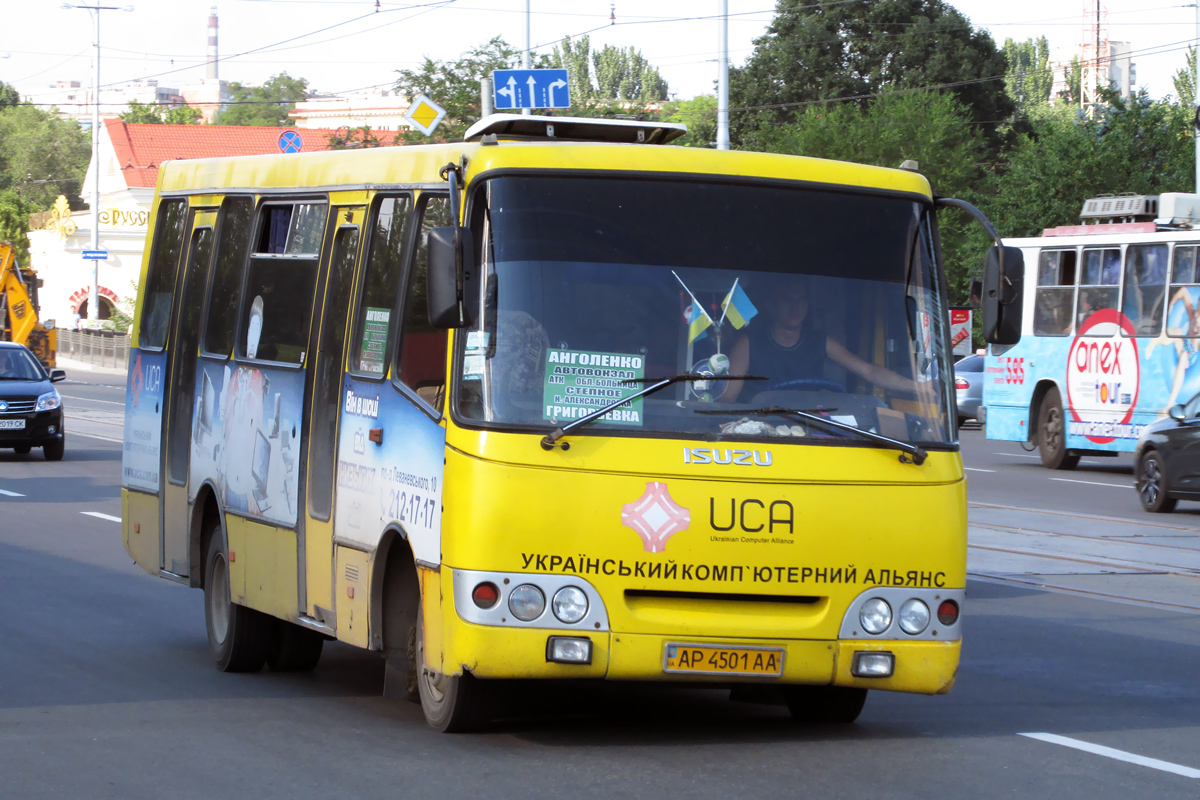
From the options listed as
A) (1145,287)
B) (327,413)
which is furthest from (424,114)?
(327,413)

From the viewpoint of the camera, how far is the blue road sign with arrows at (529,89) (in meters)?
22.2

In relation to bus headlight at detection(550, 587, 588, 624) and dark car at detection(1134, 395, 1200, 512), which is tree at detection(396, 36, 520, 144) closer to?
dark car at detection(1134, 395, 1200, 512)

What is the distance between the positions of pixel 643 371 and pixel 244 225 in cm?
348

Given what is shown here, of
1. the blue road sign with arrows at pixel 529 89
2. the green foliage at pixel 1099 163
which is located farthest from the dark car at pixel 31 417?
the green foliage at pixel 1099 163

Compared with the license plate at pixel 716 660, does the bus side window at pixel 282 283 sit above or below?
above

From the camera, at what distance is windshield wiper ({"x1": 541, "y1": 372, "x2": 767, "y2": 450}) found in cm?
671

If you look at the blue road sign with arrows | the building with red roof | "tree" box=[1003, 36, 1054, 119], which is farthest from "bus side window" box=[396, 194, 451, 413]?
"tree" box=[1003, 36, 1054, 119]

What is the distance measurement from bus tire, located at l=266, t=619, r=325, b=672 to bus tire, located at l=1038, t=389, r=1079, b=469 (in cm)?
1862

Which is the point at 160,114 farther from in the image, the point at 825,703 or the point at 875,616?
the point at 875,616

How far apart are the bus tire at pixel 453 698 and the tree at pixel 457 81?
114 feet

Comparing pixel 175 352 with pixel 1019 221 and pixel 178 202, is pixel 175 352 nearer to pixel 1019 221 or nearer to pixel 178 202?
pixel 178 202

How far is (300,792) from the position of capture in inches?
248

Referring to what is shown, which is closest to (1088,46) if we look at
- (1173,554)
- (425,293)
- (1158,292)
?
(1158,292)

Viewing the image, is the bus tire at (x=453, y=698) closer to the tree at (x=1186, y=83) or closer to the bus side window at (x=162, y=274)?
the bus side window at (x=162, y=274)
